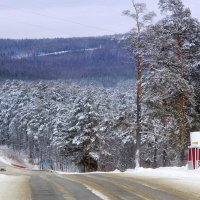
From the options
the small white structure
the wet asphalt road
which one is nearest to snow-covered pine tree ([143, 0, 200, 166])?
the small white structure

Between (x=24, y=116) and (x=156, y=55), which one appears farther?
(x=24, y=116)

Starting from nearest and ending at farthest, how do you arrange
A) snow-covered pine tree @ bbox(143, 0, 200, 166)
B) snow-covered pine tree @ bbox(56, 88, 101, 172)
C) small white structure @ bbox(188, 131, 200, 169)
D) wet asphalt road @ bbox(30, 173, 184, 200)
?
wet asphalt road @ bbox(30, 173, 184, 200) → small white structure @ bbox(188, 131, 200, 169) → snow-covered pine tree @ bbox(143, 0, 200, 166) → snow-covered pine tree @ bbox(56, 88, 101, 172)

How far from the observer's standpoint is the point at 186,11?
3581 cm

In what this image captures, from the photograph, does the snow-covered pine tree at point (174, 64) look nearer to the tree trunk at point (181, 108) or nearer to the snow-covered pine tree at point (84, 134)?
the tree trunk at point (181, 108)

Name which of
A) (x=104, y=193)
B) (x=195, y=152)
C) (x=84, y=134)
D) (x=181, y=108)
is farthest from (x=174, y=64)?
(x=84, y=134)

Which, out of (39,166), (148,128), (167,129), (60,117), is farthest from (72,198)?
(39,166)

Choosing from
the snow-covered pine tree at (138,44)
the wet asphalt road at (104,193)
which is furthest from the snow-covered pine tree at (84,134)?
the wet asphalt road at (104,193)

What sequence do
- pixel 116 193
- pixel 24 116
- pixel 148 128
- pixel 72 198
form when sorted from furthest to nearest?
pixel 24 116, pixel 148 128, pixel 116 193, pixel 72 198

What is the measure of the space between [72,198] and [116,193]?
183 cm

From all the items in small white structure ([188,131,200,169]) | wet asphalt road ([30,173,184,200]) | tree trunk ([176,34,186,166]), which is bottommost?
wet asphalt road ([30,173,184,200])

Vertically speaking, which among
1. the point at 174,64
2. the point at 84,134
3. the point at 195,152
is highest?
the point at 174,64

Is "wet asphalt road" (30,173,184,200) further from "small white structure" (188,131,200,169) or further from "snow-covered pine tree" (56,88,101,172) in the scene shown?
"snow-covered pine tree" (56,88,101,172)

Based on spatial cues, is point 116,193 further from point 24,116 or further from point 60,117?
point 24,116

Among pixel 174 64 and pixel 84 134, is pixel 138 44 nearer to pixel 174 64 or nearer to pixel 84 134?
pixel 174 64
